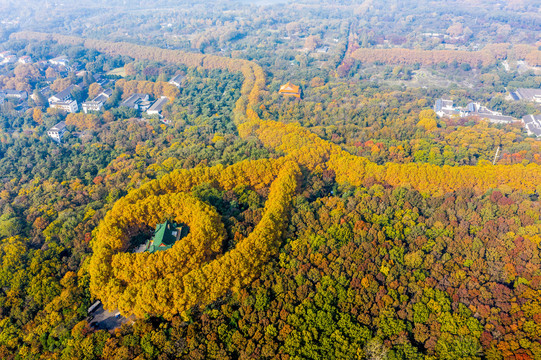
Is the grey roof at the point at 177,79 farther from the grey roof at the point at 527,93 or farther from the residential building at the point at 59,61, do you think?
the grey roof at the point at 527,93

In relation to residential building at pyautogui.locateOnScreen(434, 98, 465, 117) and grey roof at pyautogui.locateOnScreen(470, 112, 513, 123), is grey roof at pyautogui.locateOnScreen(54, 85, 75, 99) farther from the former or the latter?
grey roof at pyautogui.locateOnScreen(470, 112, 513, 123)

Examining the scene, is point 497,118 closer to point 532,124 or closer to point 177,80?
point 532,124

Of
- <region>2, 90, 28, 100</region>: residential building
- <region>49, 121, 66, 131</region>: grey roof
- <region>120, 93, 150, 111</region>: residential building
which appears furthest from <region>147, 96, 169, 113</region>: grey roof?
<region>2, 90, 28, 100</region>: residential building

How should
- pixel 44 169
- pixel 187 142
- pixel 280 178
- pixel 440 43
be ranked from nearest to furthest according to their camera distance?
1. pixel 280 178
2. pixel 44 169
3. pixel 187 142
4. pixel 440 43

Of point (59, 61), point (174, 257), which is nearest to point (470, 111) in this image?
point (174, 257)

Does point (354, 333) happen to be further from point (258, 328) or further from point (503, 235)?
point (503, 235)

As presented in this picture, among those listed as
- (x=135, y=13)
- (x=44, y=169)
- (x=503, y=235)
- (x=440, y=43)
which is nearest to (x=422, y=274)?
(x=503, y=235)
